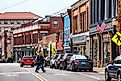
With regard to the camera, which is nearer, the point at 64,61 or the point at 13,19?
the point at 64,61

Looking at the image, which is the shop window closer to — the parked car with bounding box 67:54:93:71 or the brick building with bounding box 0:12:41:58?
the parked car with bounding box 67:54:93:71

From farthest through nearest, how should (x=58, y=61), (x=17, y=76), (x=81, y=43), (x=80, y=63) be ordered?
(x=81, y=43) < (x=58, y=61) < (x=80, y=63) < (x=17, y=76)

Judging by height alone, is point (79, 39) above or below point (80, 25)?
below

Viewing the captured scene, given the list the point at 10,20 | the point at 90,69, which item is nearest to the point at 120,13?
the point at 90,69

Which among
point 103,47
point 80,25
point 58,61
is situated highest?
point 80,25

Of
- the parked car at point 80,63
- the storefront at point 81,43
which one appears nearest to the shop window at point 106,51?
the storefront at point 81,43

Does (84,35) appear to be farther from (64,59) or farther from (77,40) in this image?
(64,59)

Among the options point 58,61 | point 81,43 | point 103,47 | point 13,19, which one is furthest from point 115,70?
point 13,19

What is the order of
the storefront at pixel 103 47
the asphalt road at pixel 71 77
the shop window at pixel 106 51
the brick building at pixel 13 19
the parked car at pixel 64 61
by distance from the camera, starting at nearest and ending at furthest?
the asphalt road at pixel 71 77 → the parked car at pixel 64 61 → the storefront at pixel 103 47 → the shop window at pixel 106 51 → the brick building at pixel 13 19

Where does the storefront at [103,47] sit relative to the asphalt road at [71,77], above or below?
above

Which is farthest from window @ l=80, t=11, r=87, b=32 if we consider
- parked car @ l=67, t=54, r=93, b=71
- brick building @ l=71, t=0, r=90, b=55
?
parked car @ l=67, t=54, r=93, b=71

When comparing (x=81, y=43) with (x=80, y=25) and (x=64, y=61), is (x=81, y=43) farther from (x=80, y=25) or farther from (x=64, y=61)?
(x=64, y=61)

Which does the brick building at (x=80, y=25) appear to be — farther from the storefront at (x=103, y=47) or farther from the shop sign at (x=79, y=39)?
the storefront at (x=103, y=47)

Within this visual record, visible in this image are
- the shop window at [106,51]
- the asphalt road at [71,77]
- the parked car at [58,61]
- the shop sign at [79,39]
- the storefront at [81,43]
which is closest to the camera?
the asphalt road at [71,77]
